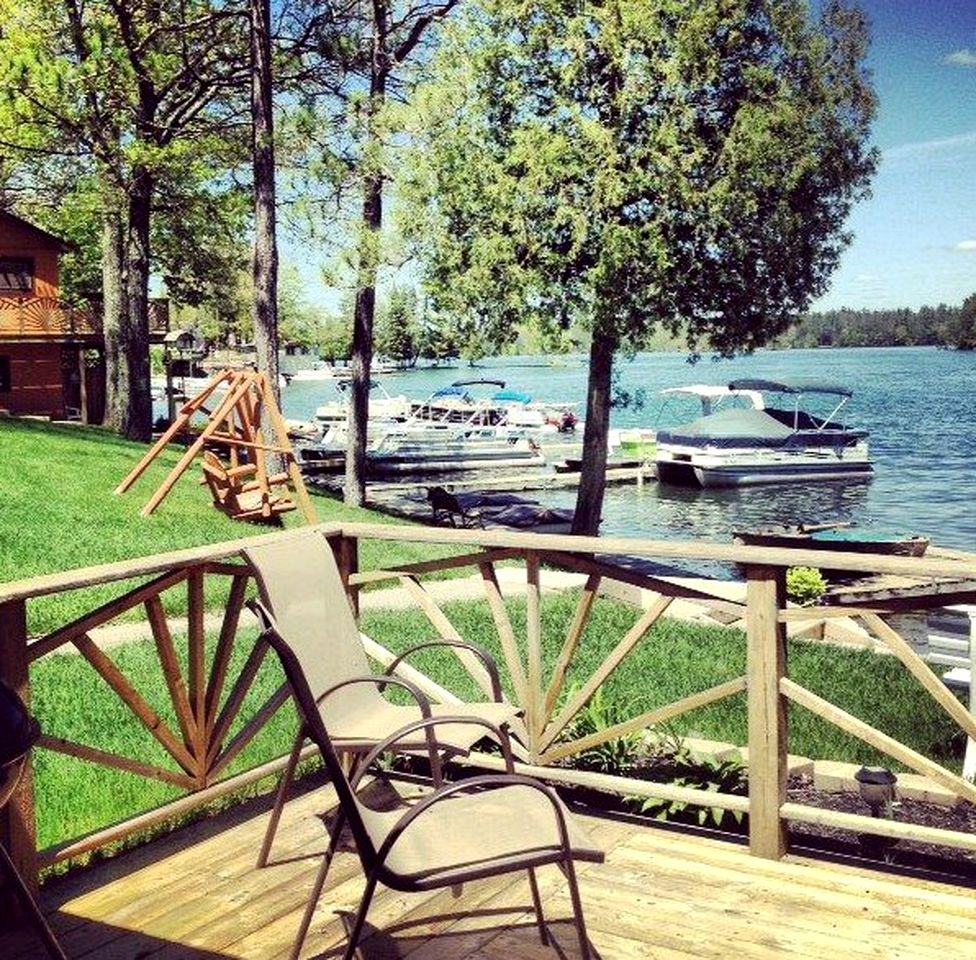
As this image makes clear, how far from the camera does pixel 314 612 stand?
4.10m

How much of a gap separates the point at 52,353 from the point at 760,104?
24957 mm

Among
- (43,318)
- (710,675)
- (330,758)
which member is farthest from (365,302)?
(330,758)

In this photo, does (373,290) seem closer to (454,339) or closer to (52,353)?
(454,339)

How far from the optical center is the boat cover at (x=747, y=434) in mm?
34281

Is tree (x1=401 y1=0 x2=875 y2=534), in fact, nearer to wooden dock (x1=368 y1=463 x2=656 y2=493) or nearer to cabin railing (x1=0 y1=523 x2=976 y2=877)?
wooden dock (x1=368 y1=463 x2=656 y2=493)

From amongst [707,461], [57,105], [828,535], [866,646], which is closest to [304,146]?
[57,105]

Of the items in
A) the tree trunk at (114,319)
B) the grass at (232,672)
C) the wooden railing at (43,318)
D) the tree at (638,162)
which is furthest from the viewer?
the wooden railing at (43,318)

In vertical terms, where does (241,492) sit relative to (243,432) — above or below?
below

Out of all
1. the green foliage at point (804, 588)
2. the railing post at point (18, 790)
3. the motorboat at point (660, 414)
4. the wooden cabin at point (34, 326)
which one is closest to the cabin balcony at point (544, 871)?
the railing post at point (18, 790)

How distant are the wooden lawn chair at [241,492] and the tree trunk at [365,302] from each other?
23.0 ft

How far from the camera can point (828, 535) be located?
1861 cm

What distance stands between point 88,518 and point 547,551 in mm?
10539

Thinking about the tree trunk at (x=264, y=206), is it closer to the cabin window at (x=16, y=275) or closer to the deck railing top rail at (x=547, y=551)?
the deck railing top rail at (x=547, y=551)

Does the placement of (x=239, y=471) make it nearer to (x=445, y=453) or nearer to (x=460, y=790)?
(x=460, y=790)
